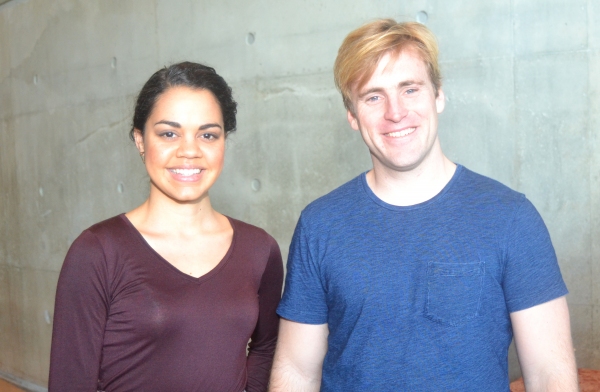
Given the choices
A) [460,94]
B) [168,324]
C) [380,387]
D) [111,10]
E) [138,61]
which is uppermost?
[111,10]

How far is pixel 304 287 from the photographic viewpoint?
1524 millimetres

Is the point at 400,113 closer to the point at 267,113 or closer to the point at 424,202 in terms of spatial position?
the point at 424,202

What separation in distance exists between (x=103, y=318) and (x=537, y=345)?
0.97 meters

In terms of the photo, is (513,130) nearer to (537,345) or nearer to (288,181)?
(288,181)

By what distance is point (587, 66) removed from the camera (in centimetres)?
262

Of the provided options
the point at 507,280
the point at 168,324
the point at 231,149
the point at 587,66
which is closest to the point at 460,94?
the point at 587,66

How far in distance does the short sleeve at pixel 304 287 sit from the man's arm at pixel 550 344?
45 centimetres

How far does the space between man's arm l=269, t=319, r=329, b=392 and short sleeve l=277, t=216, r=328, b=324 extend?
0.10 feet

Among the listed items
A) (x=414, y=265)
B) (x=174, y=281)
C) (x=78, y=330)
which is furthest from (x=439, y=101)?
(x=78, y=330)

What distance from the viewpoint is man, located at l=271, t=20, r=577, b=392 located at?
53.4 inches

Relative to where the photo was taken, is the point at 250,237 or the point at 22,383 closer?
the point at 250,237

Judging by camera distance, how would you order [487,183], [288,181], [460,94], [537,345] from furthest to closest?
[288,181] → [460,94] → [487,183] → [537,345]

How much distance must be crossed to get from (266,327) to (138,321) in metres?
0.42

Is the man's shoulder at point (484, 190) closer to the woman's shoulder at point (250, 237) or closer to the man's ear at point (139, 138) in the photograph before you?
the woman's shoulder at point (250, 237)
